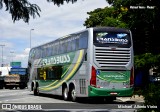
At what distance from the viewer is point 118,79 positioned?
20.0 m

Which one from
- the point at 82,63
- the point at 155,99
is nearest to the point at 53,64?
the point at 82,63

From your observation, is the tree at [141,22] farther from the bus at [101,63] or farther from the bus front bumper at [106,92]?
the bus front bumper at [106,92]

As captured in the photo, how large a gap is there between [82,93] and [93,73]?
58.3 inches

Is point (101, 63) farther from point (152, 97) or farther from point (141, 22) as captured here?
point (152, 97)

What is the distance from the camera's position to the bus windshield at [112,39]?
19891 mm

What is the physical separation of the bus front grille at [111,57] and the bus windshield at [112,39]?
27cm

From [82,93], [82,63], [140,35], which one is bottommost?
[82,93]

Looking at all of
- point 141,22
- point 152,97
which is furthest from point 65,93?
point 152,97

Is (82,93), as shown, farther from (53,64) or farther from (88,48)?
(53,64)

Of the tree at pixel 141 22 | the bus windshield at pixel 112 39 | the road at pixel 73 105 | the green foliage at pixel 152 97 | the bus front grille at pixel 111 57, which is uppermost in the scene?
the tree at pixel 141 22

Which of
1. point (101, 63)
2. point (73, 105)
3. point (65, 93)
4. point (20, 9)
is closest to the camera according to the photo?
point (20, 9)

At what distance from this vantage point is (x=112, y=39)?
793 inches

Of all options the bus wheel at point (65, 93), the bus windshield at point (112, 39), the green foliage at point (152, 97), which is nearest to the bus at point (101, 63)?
the bus windshield at point (112, 39)

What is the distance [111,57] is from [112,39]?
3.23 ft
